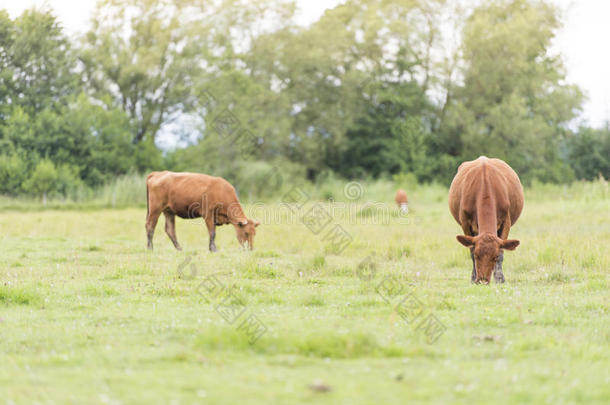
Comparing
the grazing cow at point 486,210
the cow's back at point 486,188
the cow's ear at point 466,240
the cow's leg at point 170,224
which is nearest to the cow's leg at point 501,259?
the grazing cow at point 486,210

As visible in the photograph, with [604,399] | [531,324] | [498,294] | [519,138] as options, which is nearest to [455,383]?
[604,399]

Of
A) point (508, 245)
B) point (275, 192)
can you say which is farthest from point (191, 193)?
point (275, 192)

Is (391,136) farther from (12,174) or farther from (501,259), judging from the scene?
(501,259)

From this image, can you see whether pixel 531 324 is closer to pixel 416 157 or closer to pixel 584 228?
pixel 584 228

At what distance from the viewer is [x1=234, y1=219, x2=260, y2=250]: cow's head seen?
17078 mm

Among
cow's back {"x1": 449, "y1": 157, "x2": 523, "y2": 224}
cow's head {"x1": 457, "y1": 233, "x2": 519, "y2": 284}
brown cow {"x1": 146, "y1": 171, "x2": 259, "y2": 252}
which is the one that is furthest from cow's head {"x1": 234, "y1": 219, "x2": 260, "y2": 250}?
cow's head {"x1": 457, "y1": 233, "x2": 519, "y2": 284}

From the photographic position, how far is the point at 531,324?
24.5 feet

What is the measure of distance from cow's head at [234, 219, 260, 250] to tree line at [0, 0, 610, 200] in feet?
74.2

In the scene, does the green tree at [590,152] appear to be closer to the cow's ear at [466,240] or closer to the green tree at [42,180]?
the green tree at [42,180]

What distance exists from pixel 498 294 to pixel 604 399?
467 cm

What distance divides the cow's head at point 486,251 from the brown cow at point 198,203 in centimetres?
774

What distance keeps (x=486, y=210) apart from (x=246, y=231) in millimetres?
7677

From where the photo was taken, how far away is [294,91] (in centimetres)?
4653

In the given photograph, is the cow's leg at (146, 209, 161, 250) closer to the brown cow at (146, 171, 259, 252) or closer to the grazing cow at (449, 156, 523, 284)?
the brown cow at (146, 171, 259, 252)
